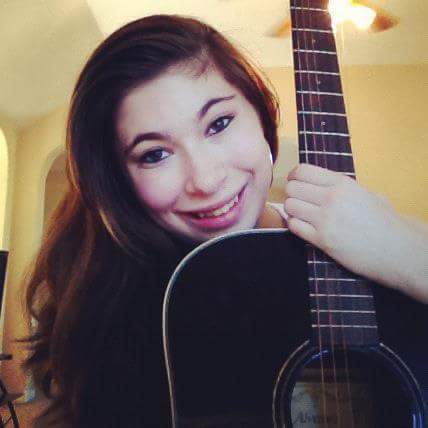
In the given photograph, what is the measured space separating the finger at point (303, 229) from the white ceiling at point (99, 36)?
12.6 inches

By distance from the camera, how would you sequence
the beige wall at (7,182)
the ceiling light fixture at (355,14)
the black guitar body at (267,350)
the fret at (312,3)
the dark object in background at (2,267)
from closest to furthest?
the black guitar body at (267,350) → the fret at (312,3) → the ceiling light fixture at (355,14) → the dark object in background at (2,267) → the beige wall at (7,182)

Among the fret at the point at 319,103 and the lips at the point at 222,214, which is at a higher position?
the fret at the point at 319,103

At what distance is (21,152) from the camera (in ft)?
3.14

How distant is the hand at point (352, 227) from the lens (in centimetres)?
39

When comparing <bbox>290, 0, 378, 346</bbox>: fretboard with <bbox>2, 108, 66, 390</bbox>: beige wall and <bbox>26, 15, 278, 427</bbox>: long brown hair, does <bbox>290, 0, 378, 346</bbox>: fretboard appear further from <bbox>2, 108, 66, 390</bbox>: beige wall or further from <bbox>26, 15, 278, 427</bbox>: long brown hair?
<bbox>2, 108, 66, 390</bbox>: beige wall

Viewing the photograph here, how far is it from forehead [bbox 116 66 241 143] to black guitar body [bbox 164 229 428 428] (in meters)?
0.14

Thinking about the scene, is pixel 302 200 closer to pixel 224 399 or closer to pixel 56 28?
pixel 224 399

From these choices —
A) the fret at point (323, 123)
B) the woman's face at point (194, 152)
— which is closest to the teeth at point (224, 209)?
the woman's face at point (194, 152)

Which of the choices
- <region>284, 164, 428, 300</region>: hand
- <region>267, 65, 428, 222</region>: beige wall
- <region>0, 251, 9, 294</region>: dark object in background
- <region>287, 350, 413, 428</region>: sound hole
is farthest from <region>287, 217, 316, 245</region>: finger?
<region>0, 251, 9, 294</region>: dark object in background

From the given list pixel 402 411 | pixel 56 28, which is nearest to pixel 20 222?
pixel 56 28

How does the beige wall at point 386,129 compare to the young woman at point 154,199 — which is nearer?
the young woman at point 154,199

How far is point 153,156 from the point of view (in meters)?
0.47

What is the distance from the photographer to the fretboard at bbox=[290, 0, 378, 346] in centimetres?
39

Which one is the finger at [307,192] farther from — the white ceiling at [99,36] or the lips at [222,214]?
the white ceiling at [99,36]
